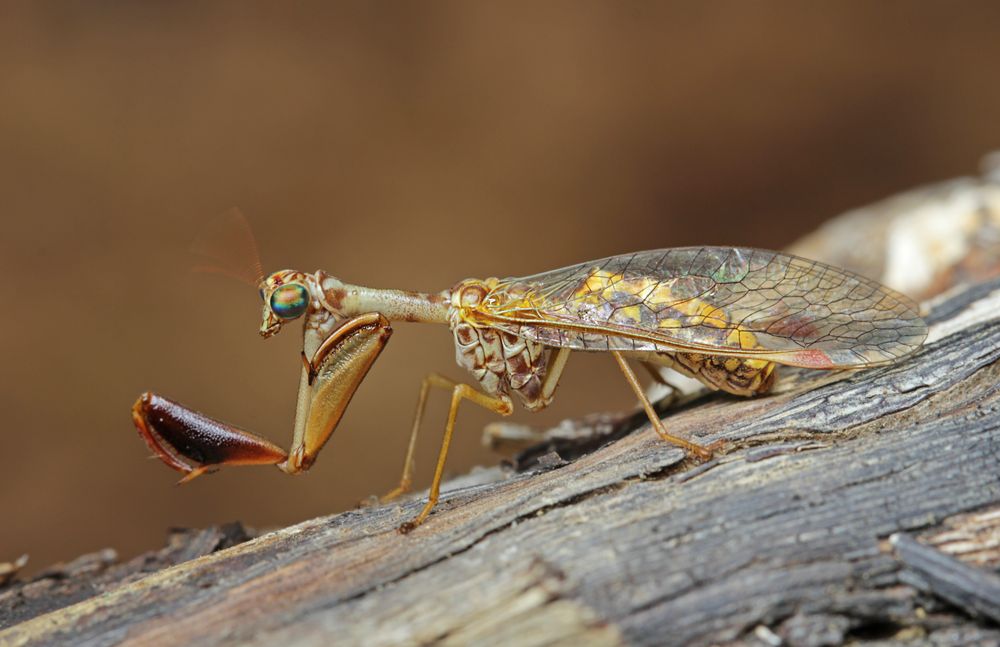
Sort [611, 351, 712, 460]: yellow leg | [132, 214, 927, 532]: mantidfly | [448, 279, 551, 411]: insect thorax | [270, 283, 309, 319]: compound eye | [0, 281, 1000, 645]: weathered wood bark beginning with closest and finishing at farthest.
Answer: [0, 281, 1000, 645]: weathered wood bark, [611, 351, 712, 460]: yellow leg, [132, 214, 927, 532]: mantidfly, [270, 283, 309, 319]: compound eye, [448, 279, 551, 411]: insect thorax

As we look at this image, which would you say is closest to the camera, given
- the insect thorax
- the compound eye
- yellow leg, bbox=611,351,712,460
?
yellow leg, bbox=611,351,712,460

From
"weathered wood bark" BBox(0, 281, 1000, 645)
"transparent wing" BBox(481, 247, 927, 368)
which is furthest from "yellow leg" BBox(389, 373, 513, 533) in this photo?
"transparent wing" BBox(481, 247, 927, 368)

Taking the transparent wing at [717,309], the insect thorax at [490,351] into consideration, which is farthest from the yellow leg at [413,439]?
the transparent wing at [717,309]

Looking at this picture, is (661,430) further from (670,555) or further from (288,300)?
(288,300)

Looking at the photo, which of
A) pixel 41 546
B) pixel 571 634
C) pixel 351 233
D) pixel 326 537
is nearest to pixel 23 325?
pixel 41 546

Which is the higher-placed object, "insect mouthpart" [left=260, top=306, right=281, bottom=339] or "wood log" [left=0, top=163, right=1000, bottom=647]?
"insect mouthpart" [left=260, top=306, right=281, bottom=339]

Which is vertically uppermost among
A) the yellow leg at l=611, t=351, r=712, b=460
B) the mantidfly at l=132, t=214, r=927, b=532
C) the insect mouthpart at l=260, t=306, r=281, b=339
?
the insect mouthpart at l=260, t=306, r=281, b=339

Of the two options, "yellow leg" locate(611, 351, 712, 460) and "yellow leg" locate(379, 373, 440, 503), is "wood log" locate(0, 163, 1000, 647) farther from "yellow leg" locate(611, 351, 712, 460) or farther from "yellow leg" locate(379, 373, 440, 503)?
"yellow leg" locate(379, 373, 440, 503)

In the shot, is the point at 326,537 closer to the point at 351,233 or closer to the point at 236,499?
the point at 236,499
